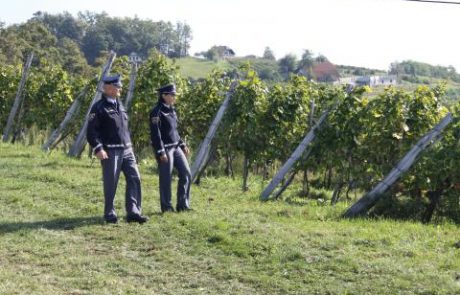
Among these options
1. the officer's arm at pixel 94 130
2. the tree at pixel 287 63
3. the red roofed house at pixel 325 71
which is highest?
the tree at pixel 287 63

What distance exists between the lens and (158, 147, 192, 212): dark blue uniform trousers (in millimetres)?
8297

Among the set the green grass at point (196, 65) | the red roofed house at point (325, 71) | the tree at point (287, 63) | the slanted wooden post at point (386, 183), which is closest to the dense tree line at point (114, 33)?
the green grass at point (196, 65)

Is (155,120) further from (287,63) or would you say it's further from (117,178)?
(287,63)

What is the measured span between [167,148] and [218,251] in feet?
6.57

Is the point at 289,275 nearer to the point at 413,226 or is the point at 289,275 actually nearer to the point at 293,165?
the point at 413,226

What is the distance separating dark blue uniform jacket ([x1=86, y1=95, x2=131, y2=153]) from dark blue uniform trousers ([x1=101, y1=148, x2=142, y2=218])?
0.11 m

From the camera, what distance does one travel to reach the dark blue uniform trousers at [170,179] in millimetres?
8297

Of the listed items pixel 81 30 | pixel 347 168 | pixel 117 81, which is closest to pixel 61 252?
pixel 117 81

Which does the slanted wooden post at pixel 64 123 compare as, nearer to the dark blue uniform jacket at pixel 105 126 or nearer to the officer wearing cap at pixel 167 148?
the officer wearing cap at pixel 167 148

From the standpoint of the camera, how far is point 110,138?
25.1ft

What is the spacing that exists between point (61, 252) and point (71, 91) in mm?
11983

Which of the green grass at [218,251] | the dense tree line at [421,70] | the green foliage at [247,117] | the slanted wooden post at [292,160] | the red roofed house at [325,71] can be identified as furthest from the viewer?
the dense tree line at [421,70]

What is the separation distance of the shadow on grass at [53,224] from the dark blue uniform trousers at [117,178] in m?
0.31

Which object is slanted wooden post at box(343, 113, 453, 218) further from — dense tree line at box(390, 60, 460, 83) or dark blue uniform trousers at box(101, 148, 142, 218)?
dense tree line at box(390, 60, 460, 83)
